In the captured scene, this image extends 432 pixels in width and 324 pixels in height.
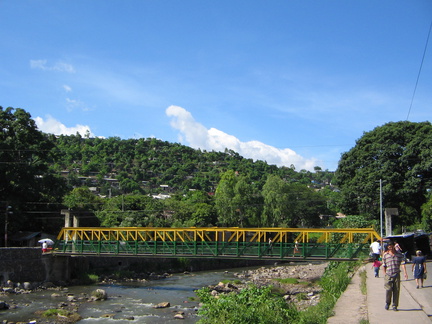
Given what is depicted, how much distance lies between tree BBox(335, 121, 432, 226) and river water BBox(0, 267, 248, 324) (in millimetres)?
14535

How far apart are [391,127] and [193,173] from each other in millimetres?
113450

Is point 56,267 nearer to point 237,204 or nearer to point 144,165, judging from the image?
point 237,204

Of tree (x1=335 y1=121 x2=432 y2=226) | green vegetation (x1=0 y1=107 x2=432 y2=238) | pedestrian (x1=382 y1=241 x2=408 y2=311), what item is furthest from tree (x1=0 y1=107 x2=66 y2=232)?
pedestrian (x1=382 y1=241 x2=408 y2=311)

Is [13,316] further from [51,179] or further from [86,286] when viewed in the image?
[51,179]

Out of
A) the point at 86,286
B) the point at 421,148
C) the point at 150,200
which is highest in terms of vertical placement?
the point at 421,148

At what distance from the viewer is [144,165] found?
5610 inches

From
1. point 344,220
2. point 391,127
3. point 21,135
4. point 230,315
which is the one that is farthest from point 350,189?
point 230,315

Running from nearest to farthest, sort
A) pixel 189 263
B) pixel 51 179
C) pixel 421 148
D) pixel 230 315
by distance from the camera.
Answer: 1. pixel 230 315
2. pixel 421 148
3. pixel 51 179
4. pixel 189 263

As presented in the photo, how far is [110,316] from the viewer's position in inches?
866

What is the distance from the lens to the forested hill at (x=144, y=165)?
126 meters

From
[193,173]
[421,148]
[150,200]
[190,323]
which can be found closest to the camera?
[190,323]

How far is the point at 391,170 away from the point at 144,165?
111610mm

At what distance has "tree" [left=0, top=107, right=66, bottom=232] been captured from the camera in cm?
3531

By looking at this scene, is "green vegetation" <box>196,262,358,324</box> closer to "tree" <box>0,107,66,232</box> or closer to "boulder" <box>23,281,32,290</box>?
"boulder" <box>23,281,32,290</box>
